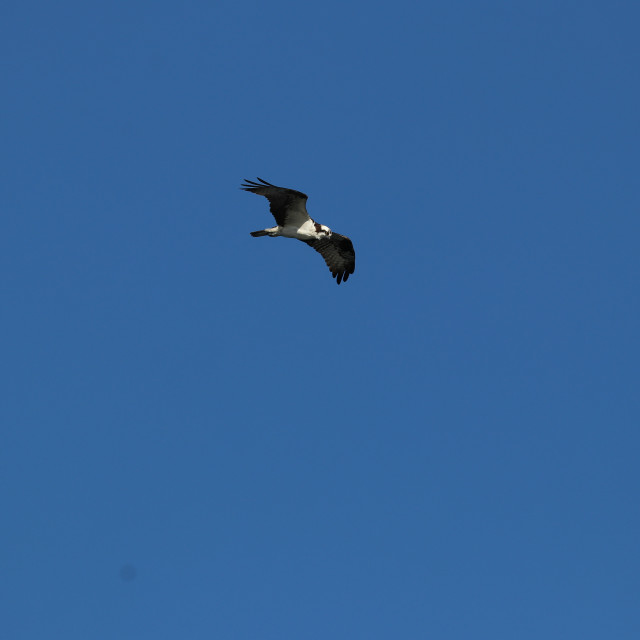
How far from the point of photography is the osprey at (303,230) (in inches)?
1281

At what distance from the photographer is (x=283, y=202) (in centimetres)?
3281

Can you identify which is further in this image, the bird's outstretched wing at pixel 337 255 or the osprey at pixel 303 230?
the bird's outstretched wing at pixel 337 255

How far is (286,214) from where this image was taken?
33375mm

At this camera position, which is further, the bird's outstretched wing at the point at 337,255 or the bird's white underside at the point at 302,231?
the bird's outstretched wing at the point at 337,255

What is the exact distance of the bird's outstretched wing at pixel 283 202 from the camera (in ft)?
106

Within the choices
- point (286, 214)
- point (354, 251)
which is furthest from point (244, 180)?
point (354, 251)

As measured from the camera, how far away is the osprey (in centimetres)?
3253

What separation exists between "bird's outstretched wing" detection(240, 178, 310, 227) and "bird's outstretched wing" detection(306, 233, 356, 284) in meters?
1.62

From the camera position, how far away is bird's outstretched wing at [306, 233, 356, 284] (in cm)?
3488

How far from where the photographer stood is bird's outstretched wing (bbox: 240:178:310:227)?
32.4 m

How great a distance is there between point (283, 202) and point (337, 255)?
3.68 meters

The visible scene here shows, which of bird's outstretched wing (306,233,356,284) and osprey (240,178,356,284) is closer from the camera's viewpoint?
osprey (240,178,356,284)

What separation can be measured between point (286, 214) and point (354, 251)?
133 inches

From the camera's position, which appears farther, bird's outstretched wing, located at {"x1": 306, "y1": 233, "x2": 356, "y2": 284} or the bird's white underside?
bird's outstretched wing, located at {"x1": 306, "y1": 233, "x2": 356, "y2": 284}
